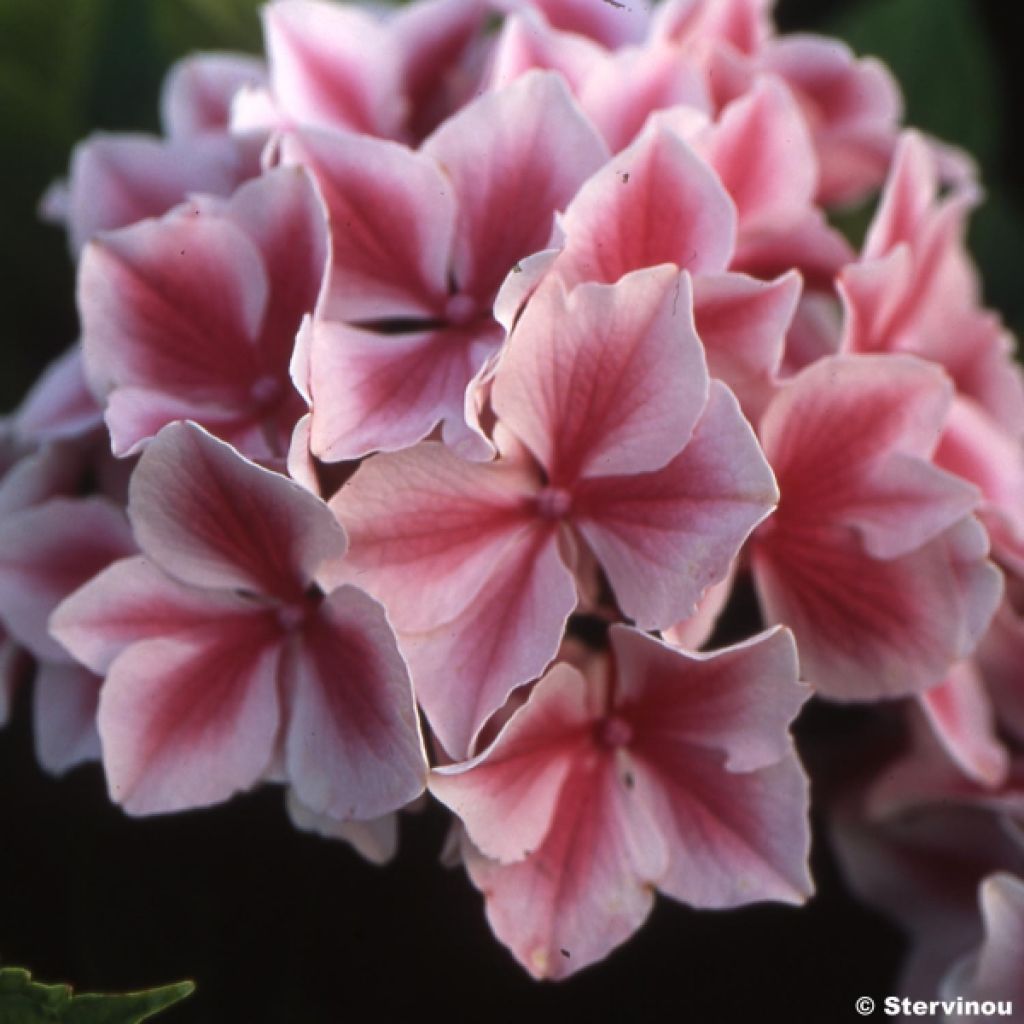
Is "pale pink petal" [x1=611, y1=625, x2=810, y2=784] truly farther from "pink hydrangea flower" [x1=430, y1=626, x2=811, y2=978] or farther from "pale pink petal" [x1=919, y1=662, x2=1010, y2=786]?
"pale pink petal" [x1=919, y1=662, x2=1010, y2=786]

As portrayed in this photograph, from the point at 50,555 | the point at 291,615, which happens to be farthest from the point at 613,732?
the point at 50,555

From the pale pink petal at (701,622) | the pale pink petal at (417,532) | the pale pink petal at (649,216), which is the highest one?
the pale pink petal at (649,216)

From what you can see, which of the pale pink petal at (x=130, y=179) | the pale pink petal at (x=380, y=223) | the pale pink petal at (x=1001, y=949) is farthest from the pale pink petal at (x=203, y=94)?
the pale pink petal at (x=1001, y=949)

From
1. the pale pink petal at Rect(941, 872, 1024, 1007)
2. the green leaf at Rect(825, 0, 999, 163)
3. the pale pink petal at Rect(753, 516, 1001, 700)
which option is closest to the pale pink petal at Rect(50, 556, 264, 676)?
the pale pink petal at Rect(753, 516, 1001, 700)

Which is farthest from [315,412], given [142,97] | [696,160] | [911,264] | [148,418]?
[142,97]

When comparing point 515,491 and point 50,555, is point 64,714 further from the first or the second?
point 515,491

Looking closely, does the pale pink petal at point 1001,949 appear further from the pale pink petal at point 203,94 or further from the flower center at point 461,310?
the pale pink petal at point 203,94

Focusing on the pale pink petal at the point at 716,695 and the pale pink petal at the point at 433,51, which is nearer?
the pale pink petal at the point at 716,695
